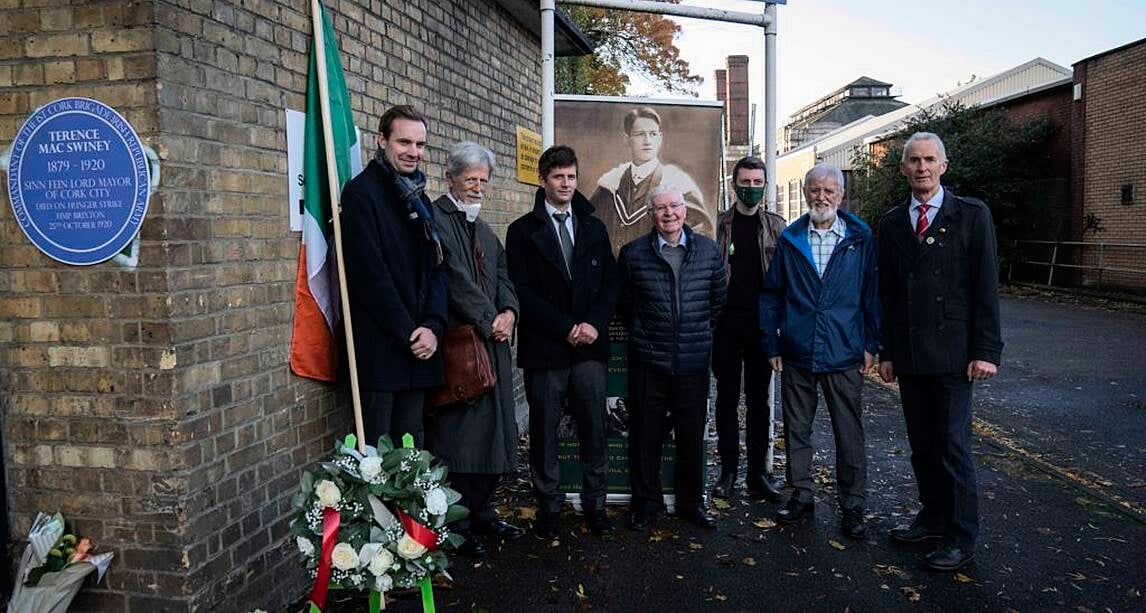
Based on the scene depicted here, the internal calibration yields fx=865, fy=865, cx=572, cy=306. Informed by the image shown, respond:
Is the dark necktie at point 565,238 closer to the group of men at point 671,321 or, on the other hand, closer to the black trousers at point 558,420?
the group of men at point 671,321

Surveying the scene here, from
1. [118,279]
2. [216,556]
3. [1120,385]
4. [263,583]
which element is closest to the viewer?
[118,279]

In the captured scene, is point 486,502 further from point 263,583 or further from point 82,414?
point 82,414

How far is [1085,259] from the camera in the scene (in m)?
19.5

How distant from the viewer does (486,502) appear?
15.3 feet

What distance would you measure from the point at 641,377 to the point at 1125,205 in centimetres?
1799

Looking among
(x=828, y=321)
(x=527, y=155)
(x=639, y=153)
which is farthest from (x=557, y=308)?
(x=527, y=155)

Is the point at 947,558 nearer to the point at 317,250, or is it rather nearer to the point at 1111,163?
the point at 317,250

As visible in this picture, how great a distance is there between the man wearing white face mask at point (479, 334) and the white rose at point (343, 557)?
138 centimetres

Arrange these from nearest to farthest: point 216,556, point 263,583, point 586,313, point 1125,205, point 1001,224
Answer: point 216,556 → point 263,583 → point 586,313 → point 1125,205 → point 1001,224

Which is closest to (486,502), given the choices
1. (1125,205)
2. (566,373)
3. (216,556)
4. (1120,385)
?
(566,373)

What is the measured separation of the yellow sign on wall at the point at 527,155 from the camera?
7527 millimetres

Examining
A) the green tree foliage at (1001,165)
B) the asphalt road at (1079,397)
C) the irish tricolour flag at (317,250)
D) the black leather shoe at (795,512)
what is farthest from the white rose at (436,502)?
the green tree foliage at (1001,165)

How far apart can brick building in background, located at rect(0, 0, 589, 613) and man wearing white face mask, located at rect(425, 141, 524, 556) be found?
859mm

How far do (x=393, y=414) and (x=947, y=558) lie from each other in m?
2.75
